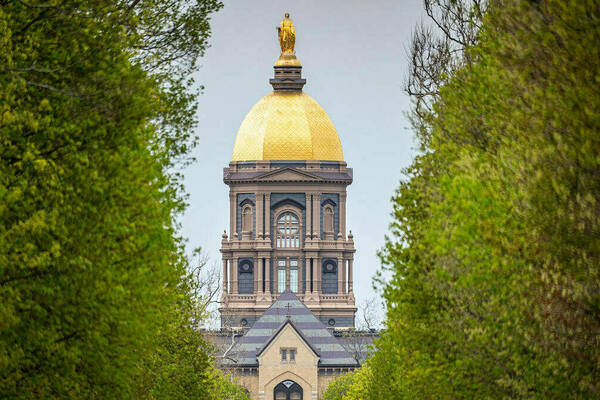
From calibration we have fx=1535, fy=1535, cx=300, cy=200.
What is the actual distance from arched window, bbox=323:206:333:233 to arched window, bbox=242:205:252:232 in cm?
804

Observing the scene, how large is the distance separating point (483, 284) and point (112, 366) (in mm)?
7566

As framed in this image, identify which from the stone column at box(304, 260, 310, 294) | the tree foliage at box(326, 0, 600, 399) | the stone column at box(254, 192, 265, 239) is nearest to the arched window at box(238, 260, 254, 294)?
the stone column at box(254, 192, 265, 239)

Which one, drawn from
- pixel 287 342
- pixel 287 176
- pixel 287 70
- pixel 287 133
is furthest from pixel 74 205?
pixel 287 70

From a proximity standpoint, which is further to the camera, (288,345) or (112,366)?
(288,345)

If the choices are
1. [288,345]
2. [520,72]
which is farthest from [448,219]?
[288,345]

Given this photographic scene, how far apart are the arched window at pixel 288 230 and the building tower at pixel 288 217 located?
11cm

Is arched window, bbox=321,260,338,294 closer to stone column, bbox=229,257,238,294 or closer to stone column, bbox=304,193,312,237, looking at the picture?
stone column, bbox=304,193,312,237

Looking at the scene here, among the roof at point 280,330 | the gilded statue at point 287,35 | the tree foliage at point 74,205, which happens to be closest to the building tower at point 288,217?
the gilded statue at point 287,35

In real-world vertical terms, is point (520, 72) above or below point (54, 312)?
above

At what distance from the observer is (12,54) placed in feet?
89.0

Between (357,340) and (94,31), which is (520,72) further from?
(357,340)

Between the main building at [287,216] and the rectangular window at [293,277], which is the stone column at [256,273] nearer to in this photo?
the main building at [287,216]

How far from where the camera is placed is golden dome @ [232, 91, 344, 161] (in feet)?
552

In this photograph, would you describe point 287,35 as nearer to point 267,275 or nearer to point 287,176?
point 287,176
